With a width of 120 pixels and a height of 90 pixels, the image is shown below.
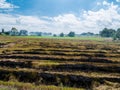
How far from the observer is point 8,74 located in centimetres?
4609

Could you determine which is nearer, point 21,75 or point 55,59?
point 21,75

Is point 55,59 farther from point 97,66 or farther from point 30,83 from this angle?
point 30,83

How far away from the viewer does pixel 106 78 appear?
4184 cm

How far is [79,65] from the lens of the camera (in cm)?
5244

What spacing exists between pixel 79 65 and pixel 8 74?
15.0m

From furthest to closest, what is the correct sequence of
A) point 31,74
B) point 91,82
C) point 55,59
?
point 55,59 < point 31,74 < point 91,82

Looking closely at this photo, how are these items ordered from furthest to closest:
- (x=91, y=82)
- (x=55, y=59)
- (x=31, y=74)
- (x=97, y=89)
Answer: (x=55, y=59) → (x=31, y=74) → (x=91, y=82) → (x=97, y=89)

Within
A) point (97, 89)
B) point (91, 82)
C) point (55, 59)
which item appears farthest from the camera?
point (55, 59)

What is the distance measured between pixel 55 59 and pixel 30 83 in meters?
20.7

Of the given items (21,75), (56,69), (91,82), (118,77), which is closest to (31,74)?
(21,75)

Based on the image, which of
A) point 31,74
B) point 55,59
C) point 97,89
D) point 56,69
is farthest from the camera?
point 55,59

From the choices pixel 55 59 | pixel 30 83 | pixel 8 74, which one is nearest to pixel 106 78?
pixel 30 83

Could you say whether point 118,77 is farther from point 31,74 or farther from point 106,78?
point 31,74

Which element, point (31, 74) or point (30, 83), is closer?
point (30, 83)
